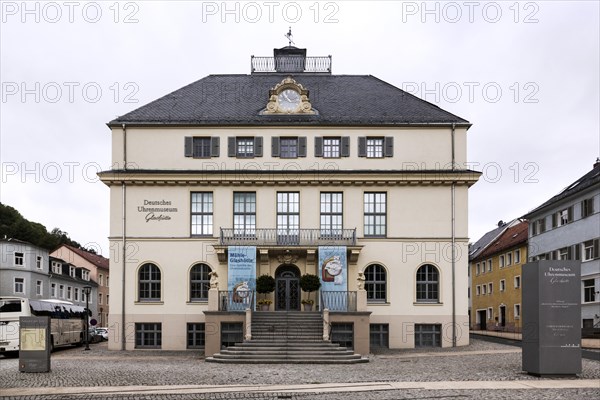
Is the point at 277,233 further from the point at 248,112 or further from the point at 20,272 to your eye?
the point at 20,272

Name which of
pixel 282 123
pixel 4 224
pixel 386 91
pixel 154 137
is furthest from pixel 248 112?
pixel 4 224

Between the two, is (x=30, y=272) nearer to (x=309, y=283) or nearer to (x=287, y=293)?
(x=287, y=293)

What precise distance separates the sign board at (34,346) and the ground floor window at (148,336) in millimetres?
11851

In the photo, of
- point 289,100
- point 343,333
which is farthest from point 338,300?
→ point 289,100

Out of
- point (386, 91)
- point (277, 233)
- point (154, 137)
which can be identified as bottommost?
point (277, 233)

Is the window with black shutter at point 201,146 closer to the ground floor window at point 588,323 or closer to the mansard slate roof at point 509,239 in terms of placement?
the ground floor window at point 588,323

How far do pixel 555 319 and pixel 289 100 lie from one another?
19.0 meters

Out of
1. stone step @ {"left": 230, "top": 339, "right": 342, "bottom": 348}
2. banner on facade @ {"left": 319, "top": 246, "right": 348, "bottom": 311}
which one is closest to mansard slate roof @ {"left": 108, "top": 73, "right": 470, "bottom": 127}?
banner on facade @ {"left": 319, "top": 246, "right": 348, "bottom": 311}

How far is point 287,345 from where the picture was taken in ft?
91.8

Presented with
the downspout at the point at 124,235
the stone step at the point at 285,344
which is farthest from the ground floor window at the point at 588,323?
the downspout at the point at 124,235

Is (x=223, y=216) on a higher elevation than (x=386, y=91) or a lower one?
lower

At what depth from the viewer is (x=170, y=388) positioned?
18328 mm

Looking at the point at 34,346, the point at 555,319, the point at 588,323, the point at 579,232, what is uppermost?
the point at 579,232

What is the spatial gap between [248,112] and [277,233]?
5.88 meters
